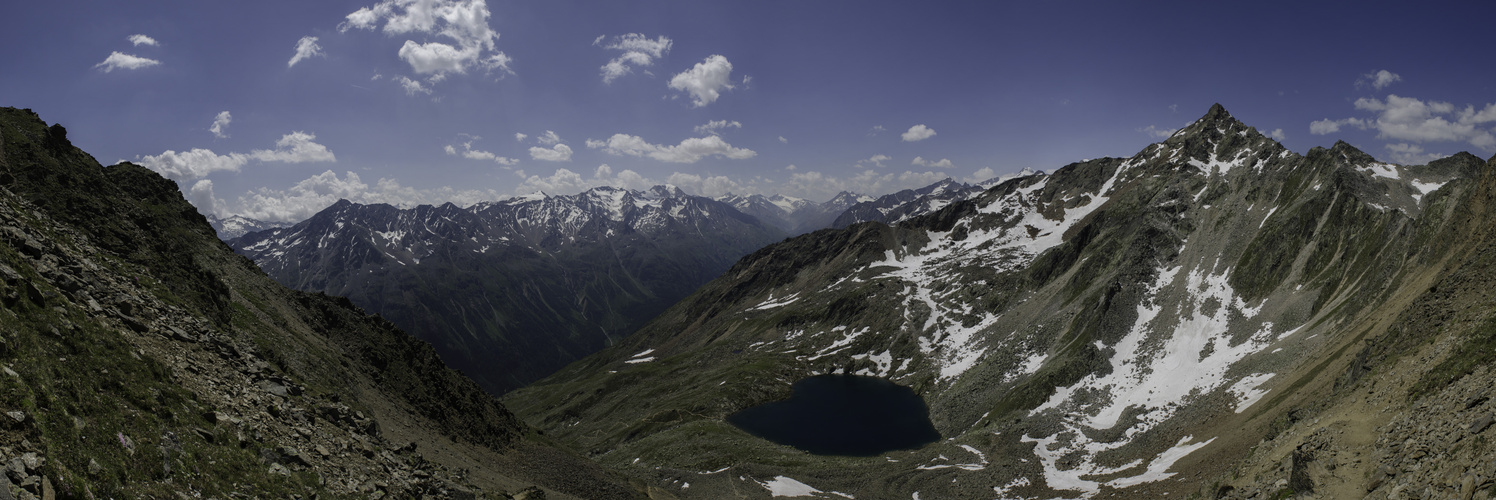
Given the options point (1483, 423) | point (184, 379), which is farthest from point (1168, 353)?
point (184, 379)

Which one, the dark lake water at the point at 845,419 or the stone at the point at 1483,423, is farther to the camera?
the dark lake water at the point at 845,419

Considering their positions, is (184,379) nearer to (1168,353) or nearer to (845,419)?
(845,419)

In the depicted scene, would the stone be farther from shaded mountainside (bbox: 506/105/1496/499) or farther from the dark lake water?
the dark lake water

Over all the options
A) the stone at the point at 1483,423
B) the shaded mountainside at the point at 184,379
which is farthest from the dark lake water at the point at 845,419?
the stone at the point at 1483,423

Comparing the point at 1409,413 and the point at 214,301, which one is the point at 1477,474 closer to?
the point at 1409,413

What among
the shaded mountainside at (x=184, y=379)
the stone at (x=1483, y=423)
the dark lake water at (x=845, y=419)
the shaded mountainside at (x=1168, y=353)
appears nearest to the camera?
the shaded mountainside at (x=184, y=379)

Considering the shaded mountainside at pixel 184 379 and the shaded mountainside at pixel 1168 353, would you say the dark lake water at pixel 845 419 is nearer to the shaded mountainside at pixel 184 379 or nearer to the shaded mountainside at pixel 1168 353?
the shaded mountainside at pixel 1168 353

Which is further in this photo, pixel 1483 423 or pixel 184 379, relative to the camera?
pixel 184 379

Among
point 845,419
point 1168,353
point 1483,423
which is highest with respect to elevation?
point 1483,423
